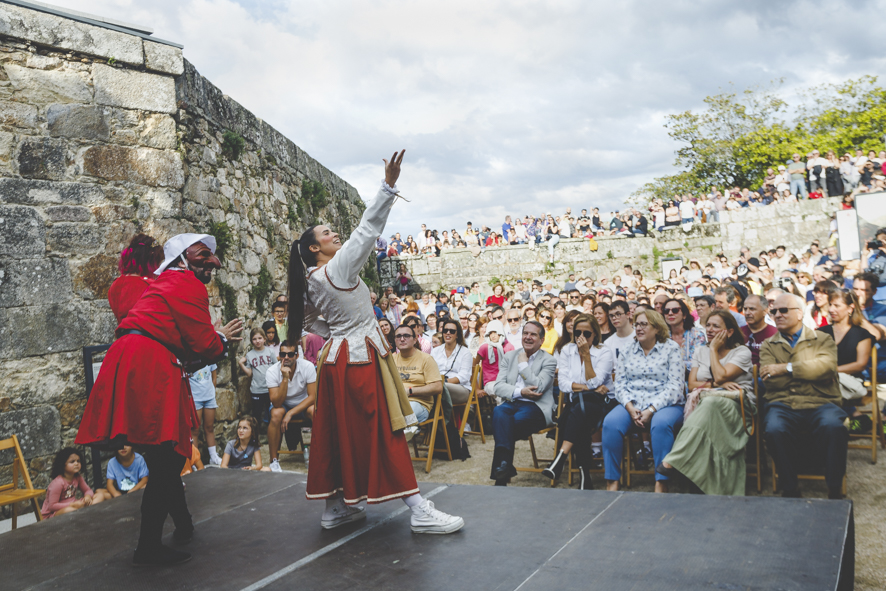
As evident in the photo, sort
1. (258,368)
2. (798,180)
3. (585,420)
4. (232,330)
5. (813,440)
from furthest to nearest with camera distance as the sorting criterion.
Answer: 1. (798,180)
2. (258,368)
3. (585,420)
4. (813,440)
5. (232,330)

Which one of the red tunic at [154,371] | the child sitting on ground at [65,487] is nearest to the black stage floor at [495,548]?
the red tunic at [154,371]

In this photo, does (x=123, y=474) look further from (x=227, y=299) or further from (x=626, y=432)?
(x=626, y=432)

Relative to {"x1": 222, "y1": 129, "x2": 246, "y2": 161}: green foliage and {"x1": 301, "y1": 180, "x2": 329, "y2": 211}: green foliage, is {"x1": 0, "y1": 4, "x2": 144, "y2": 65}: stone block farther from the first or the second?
{"x1": 301, "y1": 180, "x2": 329, "y2": 211}: green foliage

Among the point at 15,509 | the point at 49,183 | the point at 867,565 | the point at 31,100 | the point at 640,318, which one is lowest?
the point at 867,565

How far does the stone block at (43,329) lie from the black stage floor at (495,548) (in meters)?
1.97

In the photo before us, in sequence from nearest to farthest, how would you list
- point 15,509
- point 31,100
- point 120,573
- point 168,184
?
point 120,573 < point 15,509 < point 31,100 < point 168,184

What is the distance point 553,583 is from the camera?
2195mm

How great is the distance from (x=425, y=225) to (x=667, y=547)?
1709 cm

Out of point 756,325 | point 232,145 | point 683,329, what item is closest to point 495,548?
point 756,325

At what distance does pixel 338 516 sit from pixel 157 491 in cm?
81

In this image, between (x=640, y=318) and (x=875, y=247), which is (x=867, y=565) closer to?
(x=640, y=318)

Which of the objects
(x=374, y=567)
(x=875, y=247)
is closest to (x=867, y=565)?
(x=374, y=567)

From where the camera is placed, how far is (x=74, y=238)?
5207 millimetres

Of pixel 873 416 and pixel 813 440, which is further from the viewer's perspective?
pixel 873 416
